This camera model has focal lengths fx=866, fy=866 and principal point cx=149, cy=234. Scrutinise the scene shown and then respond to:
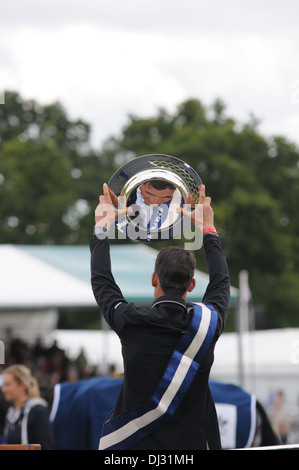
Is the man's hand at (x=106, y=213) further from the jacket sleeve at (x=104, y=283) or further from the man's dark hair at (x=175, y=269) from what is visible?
the man's dark hair at (x=175, y=269)

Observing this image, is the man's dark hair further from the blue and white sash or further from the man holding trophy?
the blue and white sash

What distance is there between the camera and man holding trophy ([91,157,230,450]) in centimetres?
274

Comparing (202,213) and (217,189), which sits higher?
(217,189)

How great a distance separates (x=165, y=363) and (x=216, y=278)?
402mm

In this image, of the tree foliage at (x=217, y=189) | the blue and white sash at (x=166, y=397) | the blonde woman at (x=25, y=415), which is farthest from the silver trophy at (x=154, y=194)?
the tree foliage at (x=217, y=189)

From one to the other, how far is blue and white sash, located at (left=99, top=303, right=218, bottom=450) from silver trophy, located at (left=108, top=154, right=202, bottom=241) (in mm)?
399

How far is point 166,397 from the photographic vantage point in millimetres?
2738

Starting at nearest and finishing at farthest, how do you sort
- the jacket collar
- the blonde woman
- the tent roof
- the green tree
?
the jacket collar < the blonde woman < the tent roof < the green tree

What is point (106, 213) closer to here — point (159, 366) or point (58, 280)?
point (159, 366)

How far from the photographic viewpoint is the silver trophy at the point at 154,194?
3018 millimetres

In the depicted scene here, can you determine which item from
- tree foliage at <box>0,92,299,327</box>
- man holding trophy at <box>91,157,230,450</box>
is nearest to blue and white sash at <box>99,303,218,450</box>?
man holding trophy at <box>91,157,230,450</box>

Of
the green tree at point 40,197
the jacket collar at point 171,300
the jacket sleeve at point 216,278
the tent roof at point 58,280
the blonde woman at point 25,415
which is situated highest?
the green tree at point 40,197

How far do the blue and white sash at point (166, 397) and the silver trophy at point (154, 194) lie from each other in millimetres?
399

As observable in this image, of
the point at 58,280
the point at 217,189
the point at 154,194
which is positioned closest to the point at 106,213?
the point at 154,194
